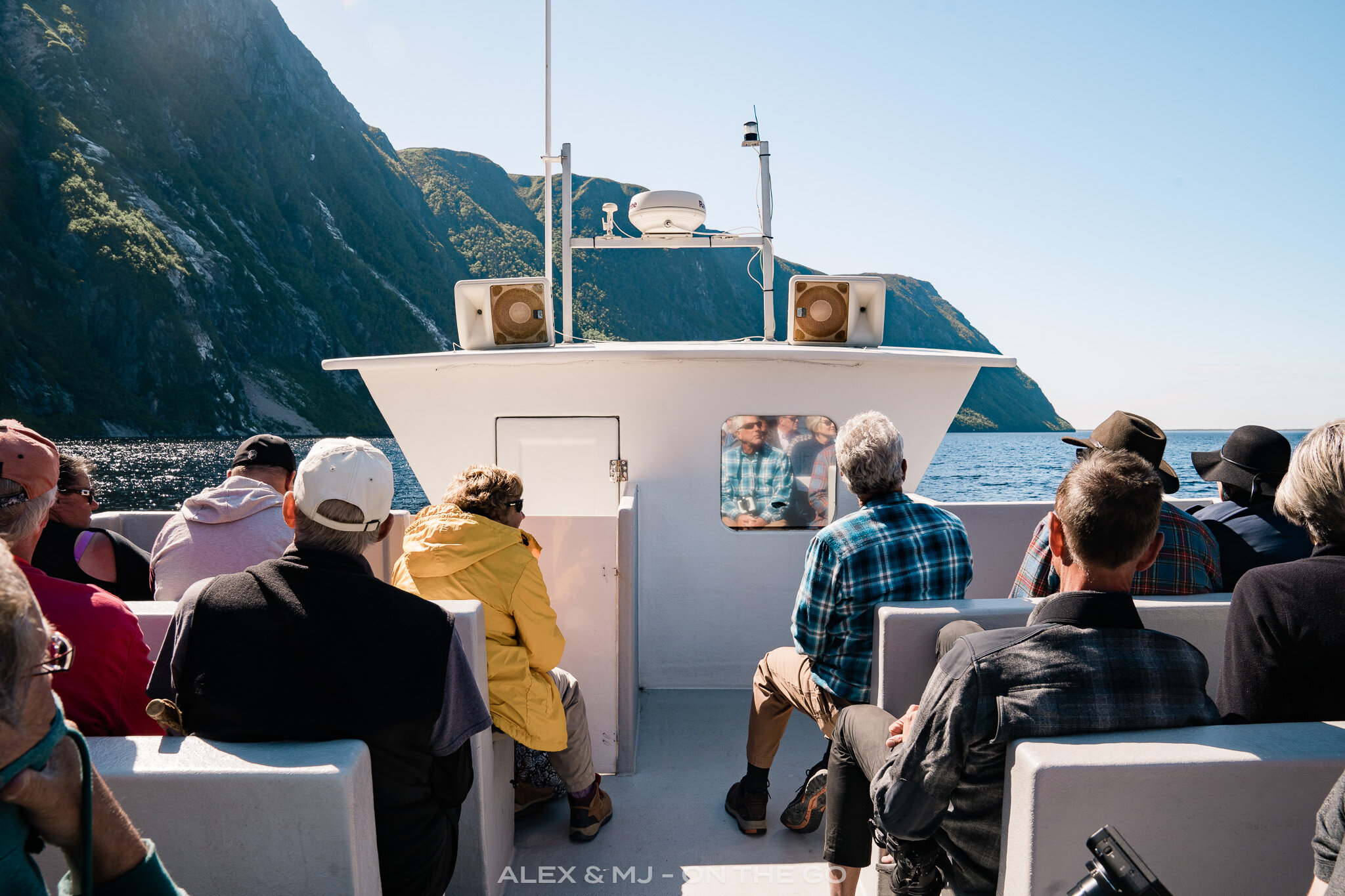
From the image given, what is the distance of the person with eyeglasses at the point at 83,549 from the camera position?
254 cm

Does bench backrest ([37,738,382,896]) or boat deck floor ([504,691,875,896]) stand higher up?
bench backrest ([37,738,382,896])

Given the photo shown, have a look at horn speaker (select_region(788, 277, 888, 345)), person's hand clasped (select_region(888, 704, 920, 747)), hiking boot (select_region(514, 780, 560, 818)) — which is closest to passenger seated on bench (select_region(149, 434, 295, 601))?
hiking boot (select_region(514, 780, 560, 818))

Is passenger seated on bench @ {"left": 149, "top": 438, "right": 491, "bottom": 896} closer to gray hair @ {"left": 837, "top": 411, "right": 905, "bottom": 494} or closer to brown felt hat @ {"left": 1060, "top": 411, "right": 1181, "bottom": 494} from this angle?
gray hair @ {"left": 837, "top": 411, "right": 905, "bottom": 494}

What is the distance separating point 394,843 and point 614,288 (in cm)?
10852

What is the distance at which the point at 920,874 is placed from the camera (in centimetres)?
172

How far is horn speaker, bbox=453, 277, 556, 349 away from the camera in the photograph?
463cm

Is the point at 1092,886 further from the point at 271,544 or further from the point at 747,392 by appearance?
the point at 747,392

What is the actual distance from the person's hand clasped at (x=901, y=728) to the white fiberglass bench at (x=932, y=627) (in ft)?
0.94

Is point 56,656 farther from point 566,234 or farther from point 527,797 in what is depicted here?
point 566,234

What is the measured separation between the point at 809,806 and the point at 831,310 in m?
2.83

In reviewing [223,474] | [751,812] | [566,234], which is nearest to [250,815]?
[751,812]

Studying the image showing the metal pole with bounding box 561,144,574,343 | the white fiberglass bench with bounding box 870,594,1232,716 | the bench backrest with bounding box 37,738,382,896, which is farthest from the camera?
the metal pole with bounding box 561,144,574,343

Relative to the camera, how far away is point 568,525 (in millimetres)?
3289

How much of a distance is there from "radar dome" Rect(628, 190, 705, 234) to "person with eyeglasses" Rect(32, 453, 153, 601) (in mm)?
3531
